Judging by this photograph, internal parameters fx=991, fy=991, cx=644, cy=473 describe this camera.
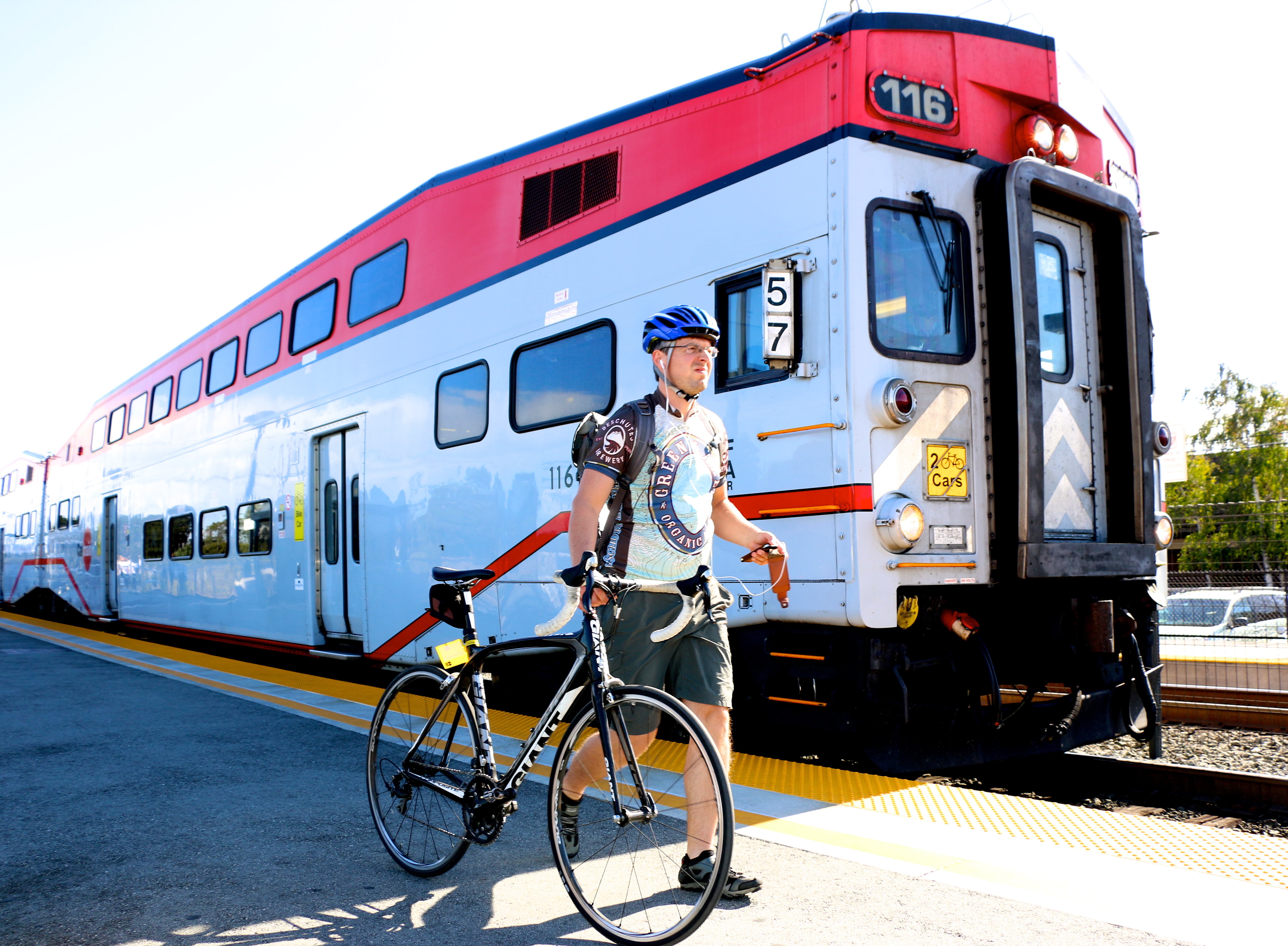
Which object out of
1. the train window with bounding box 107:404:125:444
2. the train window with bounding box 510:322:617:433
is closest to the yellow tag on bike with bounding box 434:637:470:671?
the train window with bounding box 510:322:617:433

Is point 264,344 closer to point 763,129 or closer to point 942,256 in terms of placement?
point 763,129

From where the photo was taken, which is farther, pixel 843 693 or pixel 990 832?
pixel 843 693

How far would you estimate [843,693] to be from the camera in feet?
14.8

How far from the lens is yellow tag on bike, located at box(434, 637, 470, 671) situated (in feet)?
10.9

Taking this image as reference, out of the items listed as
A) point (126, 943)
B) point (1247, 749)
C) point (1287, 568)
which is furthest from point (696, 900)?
point (1287, 568)

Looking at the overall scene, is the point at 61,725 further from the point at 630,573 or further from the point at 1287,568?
the point at 1287,568

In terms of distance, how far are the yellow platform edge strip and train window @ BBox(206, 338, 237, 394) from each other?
25.7 ft

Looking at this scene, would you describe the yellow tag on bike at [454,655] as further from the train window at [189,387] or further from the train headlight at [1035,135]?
the train window at [189,387]

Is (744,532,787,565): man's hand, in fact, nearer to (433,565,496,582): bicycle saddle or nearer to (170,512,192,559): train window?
(433,565,496,582): bicycle saddle

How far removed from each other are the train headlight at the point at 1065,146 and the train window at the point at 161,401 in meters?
12.1

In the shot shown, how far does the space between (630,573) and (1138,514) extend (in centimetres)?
347

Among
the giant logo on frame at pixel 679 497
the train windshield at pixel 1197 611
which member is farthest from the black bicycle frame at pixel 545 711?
the train windshield at pixel 1197 611

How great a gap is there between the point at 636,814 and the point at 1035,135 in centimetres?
414

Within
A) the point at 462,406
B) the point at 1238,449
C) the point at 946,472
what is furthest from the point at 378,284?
the point at 1238,449
